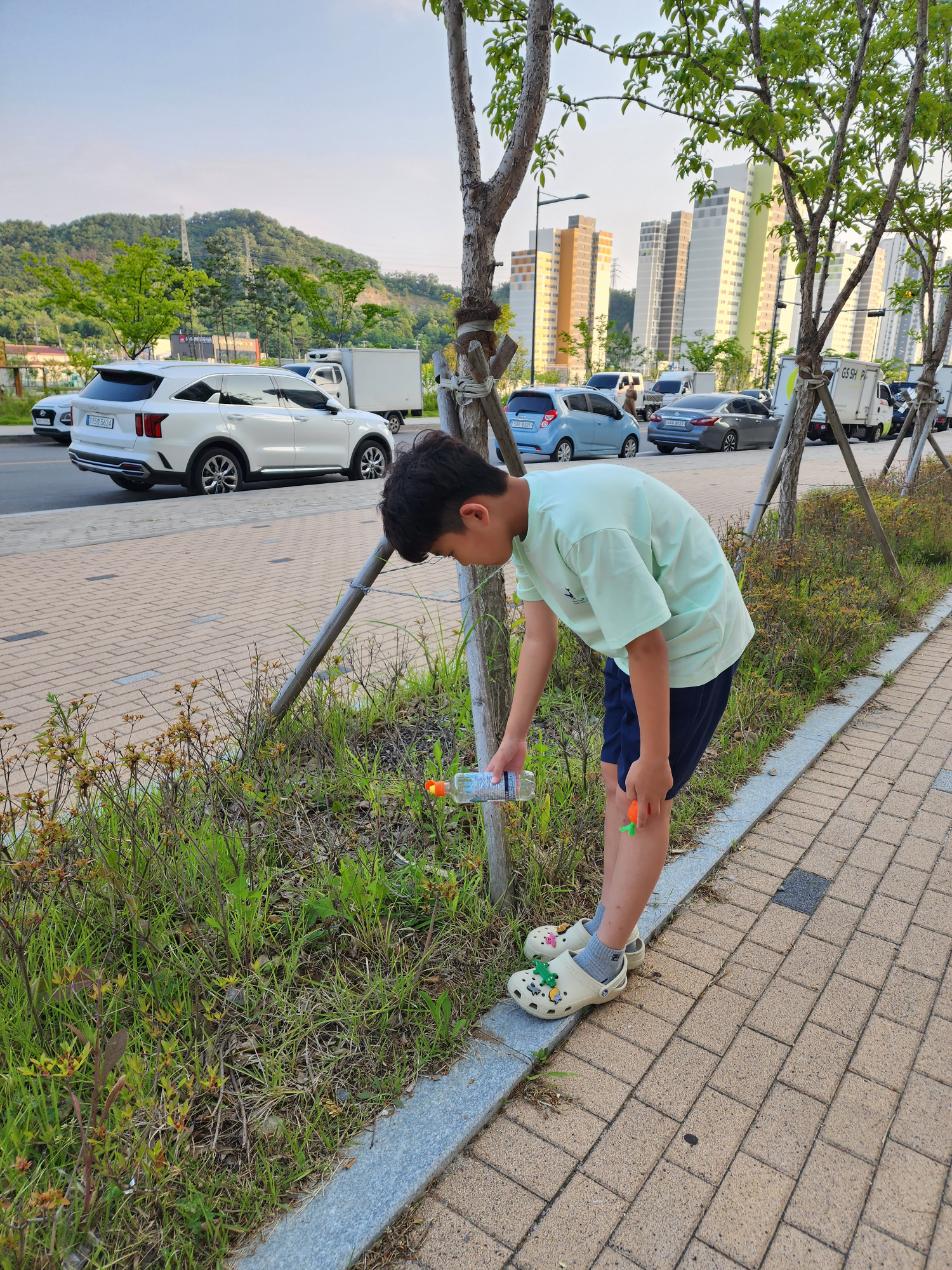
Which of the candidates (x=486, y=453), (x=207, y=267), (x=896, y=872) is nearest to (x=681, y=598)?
(x=486, y=453)

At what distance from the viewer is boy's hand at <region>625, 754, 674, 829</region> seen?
176cm

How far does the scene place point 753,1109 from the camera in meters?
1.91

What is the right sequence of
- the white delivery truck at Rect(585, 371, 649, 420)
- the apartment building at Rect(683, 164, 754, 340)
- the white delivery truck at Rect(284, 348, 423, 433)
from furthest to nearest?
the apartment building at Rect(683, 164, 754, 340) < the white delivery truck at Rect(585, 371, 649, 420) < the white delivery truck at Rect(284, 348, 423, 433)

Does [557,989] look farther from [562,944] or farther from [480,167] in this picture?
[480,167]

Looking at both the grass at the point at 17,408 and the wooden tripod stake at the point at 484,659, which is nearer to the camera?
the wooden tripod stake at the point at 484,659

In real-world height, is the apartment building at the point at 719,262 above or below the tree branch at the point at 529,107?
above

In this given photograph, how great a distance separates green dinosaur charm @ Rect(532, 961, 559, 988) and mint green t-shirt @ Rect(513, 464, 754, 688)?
2.79 ft

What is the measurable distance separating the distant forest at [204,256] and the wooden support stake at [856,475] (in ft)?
146

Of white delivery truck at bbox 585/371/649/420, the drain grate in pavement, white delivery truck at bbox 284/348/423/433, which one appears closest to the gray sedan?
white delivery truck at bbox 284/348/423/433

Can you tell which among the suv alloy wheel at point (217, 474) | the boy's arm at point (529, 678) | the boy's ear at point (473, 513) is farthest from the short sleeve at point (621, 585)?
the suv alloy wheel at point (217, 474)

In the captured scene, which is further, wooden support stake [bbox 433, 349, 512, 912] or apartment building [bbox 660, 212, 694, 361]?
apartment building [bbox 660, 212, 694, 361]

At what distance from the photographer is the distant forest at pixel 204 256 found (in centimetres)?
6325

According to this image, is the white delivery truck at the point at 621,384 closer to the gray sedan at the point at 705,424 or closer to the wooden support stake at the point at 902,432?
the gray sedan at the point at 705,424

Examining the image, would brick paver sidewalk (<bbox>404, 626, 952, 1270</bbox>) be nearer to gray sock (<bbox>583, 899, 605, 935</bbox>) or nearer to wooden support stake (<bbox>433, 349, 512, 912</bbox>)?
gray sock (<bbox>583, 899, 605, 935</bbox>)
